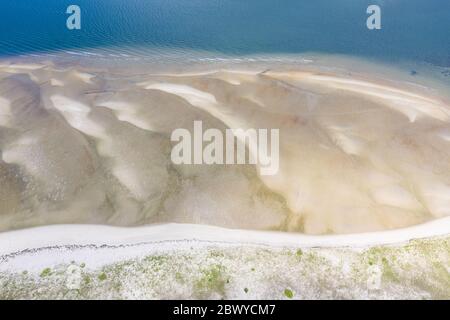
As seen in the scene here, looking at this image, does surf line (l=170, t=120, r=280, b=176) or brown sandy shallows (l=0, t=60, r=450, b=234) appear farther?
surf line (l=170, t=120, r=280, b=176)

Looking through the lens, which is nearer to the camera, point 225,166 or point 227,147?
point 225,166

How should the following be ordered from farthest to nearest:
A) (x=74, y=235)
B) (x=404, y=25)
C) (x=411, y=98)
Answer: (x=404, y=25), (x=411, y=98), (x=74, y=235)

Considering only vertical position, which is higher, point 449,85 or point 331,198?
point 449,85

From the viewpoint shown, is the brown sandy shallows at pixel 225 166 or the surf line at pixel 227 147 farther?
the surf line at pixel 227 147

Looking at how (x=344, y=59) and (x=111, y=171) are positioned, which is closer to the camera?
(x=111, y=171)

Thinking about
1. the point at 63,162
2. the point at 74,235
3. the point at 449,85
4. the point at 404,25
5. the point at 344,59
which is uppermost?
the point at 404,25

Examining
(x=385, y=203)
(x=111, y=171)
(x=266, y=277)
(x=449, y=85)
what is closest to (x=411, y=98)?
(x=449, y=85)

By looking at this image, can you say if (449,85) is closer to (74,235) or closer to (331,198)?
(331,198)

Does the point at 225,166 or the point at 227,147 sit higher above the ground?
the point at 227,147
